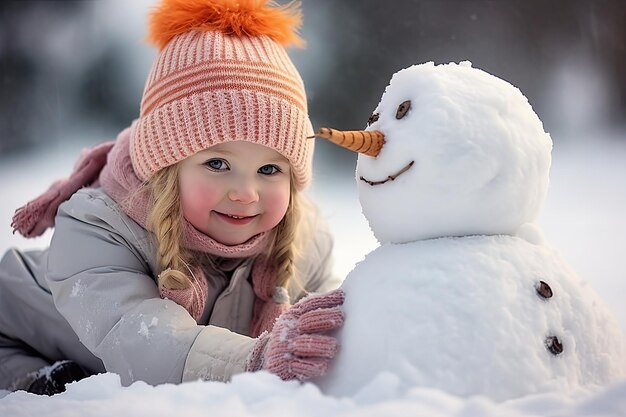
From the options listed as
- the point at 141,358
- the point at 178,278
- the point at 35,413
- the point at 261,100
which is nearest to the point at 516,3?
the point at 261,100

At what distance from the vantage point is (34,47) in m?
2.49

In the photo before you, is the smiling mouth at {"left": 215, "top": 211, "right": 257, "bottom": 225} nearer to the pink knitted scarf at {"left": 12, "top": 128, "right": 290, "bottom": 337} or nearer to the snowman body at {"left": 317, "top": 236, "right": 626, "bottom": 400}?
the pink knitted scarf at {"left": 12, "top": 128, "right": 290, "bottom": 337}

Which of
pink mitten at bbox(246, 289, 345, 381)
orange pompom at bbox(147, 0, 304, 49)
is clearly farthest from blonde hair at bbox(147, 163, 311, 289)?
pink mitten at bbox(246, 289, 345, 381)

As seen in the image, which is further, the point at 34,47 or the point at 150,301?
the point at 34,47

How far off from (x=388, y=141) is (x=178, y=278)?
1.48ft

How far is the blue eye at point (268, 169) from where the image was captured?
3.55 ft

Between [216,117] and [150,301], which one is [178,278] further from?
[216,117]

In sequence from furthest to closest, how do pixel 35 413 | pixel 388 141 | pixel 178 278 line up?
pixel 178 278
pixel 388 141
pixel 35 413

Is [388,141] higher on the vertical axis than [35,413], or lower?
higher

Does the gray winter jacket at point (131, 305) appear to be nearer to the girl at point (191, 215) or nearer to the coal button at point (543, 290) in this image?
the girl at point (191, 215)

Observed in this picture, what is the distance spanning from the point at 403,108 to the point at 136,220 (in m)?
0.56

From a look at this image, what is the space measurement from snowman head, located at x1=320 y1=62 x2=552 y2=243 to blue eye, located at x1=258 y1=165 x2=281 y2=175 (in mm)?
394

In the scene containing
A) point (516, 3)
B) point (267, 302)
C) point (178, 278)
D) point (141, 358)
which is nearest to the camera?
point (141, 358)

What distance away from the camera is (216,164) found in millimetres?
1054
